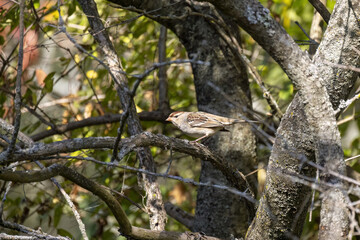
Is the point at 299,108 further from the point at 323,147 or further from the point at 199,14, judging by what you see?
the point at 199,14

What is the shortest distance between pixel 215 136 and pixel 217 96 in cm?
39

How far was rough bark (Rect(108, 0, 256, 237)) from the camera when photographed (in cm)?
368

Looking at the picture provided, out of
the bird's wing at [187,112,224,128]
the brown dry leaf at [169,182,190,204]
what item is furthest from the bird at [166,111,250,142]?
the brown dry leaf at [169,182,190,204]

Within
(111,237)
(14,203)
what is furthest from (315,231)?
(14,203)

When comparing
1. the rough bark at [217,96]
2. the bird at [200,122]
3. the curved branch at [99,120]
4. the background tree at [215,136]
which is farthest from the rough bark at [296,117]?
the curved branch at [99,120]

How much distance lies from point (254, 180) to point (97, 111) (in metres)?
2.55

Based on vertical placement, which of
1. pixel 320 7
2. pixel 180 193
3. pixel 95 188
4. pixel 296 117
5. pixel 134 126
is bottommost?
pixel 95 188

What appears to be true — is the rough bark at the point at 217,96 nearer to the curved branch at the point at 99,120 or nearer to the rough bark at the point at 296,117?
the curved branch at the point at 99,120

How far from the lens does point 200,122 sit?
12.8ft

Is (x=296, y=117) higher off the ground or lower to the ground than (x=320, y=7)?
lower

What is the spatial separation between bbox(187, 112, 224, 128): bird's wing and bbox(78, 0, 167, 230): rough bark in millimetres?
626

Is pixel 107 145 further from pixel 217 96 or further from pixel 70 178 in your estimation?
pixel 217 96

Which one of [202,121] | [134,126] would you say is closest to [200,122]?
[202,121]

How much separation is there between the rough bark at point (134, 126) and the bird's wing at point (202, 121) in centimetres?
63
